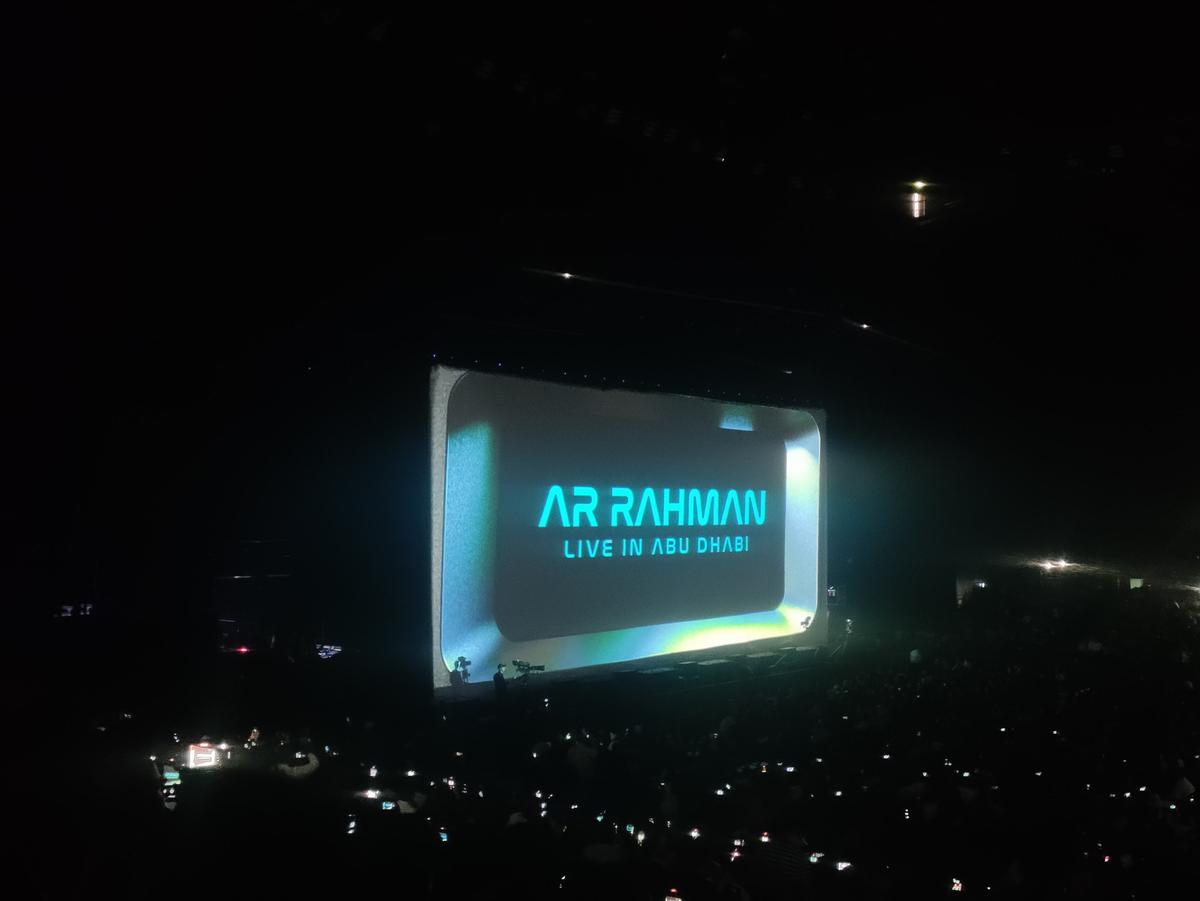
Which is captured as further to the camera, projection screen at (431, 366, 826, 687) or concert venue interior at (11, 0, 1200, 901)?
projection screen at (431, 366, 826, 687)

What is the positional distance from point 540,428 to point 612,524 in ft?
2.66

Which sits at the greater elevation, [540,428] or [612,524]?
[540,428]

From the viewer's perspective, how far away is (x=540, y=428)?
18.0 feet

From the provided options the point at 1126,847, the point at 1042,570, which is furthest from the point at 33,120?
the point at 1042,570

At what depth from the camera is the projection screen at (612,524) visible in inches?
201

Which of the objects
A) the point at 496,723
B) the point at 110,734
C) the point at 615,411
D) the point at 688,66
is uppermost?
the point at 688,66

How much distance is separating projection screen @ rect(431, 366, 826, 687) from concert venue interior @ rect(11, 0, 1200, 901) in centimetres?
3

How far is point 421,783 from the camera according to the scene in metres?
3.14

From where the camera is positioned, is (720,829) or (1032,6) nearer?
(720,829)

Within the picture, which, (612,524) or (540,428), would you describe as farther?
(612,524)

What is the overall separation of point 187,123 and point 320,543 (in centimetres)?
204

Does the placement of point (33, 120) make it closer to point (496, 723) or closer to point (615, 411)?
point (496, 723)

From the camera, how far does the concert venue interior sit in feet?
8.72

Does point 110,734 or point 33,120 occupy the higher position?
point 33,120
